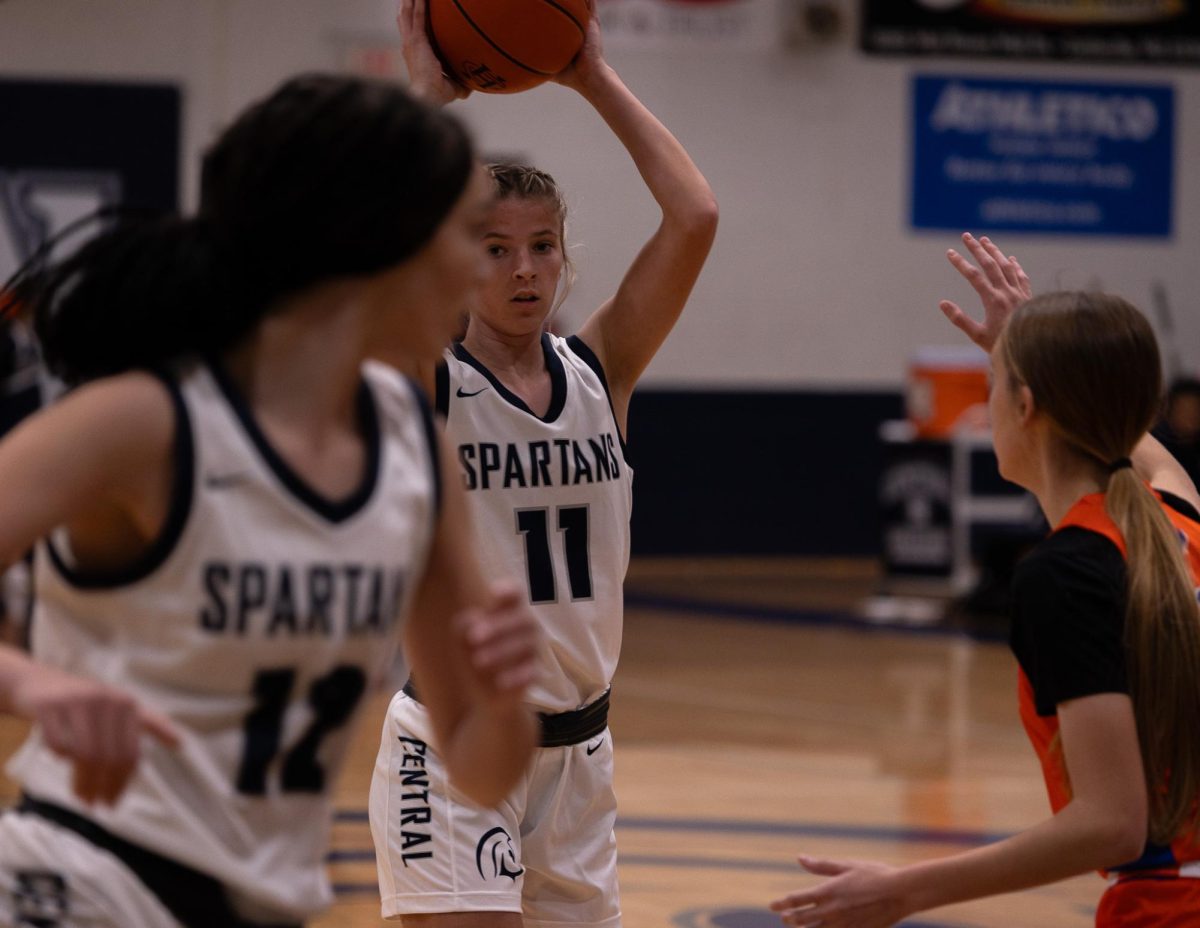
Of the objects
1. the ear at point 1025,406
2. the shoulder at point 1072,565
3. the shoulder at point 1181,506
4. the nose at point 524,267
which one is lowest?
the shoulder at point 1072,565

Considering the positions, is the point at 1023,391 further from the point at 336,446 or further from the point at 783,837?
the point at 783,837

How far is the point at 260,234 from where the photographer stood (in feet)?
5.87

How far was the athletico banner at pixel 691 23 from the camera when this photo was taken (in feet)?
48.6

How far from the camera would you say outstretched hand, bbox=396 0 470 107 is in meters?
3.35

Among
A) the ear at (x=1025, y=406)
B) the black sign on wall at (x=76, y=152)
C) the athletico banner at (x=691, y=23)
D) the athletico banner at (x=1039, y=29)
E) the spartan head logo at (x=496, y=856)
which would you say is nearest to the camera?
the ear at (x=1025, y=406)

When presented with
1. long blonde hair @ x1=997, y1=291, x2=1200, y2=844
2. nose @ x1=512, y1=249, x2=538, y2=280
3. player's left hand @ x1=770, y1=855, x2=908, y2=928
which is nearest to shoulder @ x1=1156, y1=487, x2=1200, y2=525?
long blonde hair @ x1=997, y1=291, x2=1200, y2=844

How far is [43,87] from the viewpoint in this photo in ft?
45.2

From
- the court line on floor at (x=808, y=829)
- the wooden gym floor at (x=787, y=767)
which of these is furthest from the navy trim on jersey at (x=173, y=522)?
the court line on floor at (x=808, y=829)

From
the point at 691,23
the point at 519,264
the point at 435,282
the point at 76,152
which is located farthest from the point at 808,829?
the point at 691,23

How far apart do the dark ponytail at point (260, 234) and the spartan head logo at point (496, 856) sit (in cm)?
156

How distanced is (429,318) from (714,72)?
13.7m

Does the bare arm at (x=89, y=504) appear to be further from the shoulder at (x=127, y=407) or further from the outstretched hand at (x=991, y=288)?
the outstretched hand at (x=991, y=288)

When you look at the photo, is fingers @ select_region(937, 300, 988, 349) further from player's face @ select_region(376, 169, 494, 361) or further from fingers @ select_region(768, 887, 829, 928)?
player's face @ select_region(376, 169, 494, 361)

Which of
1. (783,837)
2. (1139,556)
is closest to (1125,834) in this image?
(1139,556)
